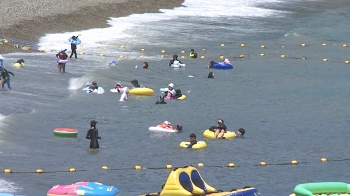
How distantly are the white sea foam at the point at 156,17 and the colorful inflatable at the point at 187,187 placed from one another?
30.6 metres

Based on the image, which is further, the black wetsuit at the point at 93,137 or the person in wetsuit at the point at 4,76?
the person in wetsuit at the point at 4,76

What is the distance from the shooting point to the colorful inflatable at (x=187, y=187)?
26.0 m

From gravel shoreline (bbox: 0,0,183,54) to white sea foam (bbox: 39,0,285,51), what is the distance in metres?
0.95

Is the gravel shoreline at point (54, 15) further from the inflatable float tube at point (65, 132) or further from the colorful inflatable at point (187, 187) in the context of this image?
the colorful inflatable at point (187, 187)

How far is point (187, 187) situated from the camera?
26.3 meters

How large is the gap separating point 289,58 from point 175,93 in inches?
646

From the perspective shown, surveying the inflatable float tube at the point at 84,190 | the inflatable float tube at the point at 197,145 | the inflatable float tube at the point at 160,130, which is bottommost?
the inflatable float tube at the point at 160,130

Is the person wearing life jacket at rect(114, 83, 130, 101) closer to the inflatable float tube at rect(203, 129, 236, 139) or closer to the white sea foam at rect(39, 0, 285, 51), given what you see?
the inflatable float tube at rect(203, 129, 236, 139)

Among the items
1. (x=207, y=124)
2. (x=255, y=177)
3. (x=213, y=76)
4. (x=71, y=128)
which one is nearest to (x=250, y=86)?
(x=213, y=76)

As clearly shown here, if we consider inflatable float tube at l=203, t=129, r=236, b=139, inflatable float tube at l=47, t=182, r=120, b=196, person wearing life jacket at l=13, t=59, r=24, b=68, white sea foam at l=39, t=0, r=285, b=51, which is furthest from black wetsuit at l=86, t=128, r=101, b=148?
white sea foam at l=39, t=0, r=285, b=51

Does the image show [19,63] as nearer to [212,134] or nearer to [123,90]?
[123,90]

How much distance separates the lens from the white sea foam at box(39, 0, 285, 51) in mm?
59438

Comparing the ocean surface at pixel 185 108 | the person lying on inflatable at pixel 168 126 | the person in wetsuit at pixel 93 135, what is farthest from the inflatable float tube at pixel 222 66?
the person in wetsuit at pixel 93 135

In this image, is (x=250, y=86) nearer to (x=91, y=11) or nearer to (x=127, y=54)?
(x=127, y=54)
